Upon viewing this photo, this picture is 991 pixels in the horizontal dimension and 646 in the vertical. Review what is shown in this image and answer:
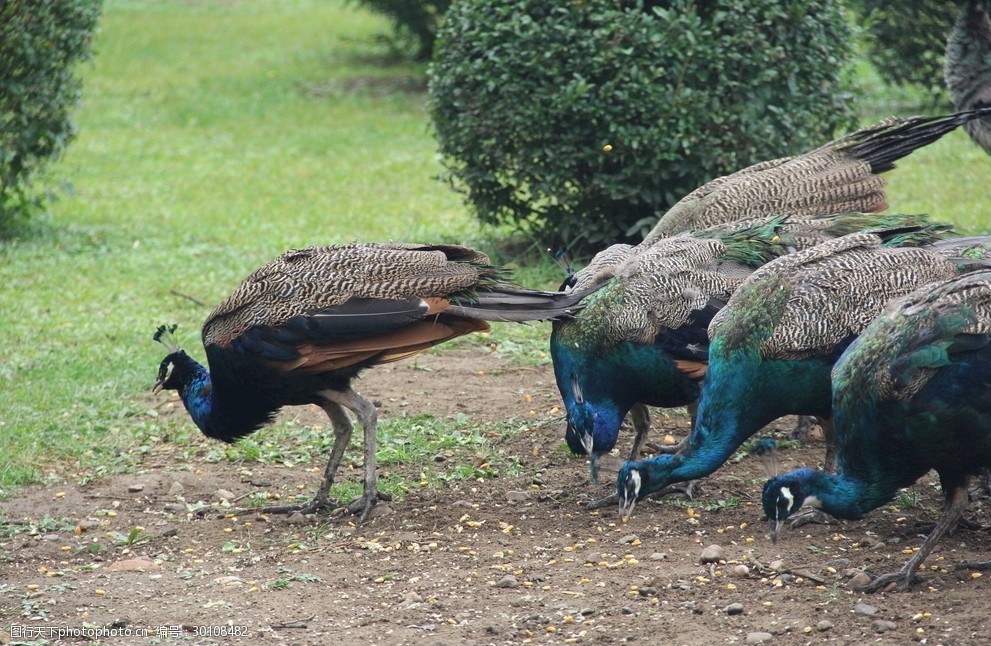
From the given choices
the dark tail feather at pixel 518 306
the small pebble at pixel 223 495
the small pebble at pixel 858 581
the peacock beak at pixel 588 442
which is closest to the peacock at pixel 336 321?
the dark tail feather at pixel 518 306

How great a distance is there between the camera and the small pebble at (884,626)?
→ 384cm

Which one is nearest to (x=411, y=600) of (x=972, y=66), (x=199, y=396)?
(x=199, y=396)

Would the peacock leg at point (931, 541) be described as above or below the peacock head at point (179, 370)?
above

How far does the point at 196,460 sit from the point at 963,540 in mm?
3435

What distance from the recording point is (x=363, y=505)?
5.20 meters

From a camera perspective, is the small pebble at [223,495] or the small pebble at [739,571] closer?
the small pebble at [739,571]

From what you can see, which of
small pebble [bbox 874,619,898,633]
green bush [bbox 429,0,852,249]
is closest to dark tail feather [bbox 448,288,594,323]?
small pebble [bbox 874,619,898,633]

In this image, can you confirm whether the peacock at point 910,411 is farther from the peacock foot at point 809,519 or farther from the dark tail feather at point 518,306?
the dark tail feather at point 518,306

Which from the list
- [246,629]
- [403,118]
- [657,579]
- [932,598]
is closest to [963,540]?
[932,598]

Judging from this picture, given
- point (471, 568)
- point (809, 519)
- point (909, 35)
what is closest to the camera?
point (471, 568)

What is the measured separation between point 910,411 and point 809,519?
91 centimetres

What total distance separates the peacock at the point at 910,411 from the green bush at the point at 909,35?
24.1 ft

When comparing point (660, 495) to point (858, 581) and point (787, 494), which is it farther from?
point (858, 581)

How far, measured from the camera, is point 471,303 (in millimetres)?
5160
